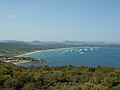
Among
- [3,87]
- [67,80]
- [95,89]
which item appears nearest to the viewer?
[95,89]

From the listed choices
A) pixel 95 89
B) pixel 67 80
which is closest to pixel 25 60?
pixel 67 80

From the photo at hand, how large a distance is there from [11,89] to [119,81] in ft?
27.5

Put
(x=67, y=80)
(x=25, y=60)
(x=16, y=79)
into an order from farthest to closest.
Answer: (x=25, y=60)
(x=67, y=80)
(x=16, y=79)

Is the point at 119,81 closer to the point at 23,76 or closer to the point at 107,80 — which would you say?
the point at 107,80

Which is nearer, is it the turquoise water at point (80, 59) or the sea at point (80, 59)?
the sea at point (80, 59)

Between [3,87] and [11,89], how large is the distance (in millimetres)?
782

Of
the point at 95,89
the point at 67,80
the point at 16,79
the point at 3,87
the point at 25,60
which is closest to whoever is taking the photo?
the point at 95,89

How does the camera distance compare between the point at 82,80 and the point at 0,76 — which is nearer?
the point at 0,76

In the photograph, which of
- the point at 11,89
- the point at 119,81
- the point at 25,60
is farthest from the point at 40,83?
the point at 25,60

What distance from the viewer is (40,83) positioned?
19156 mm

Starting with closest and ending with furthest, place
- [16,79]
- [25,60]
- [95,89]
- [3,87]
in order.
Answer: [95,89] < [3,87] < [16,79] < [25,60]

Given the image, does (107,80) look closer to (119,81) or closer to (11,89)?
(119,81)

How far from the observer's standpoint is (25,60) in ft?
272

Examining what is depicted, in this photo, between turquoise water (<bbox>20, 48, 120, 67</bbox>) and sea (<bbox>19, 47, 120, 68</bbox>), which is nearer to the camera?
sea (<bbox>19, 47, 120, 68</bbox>)
